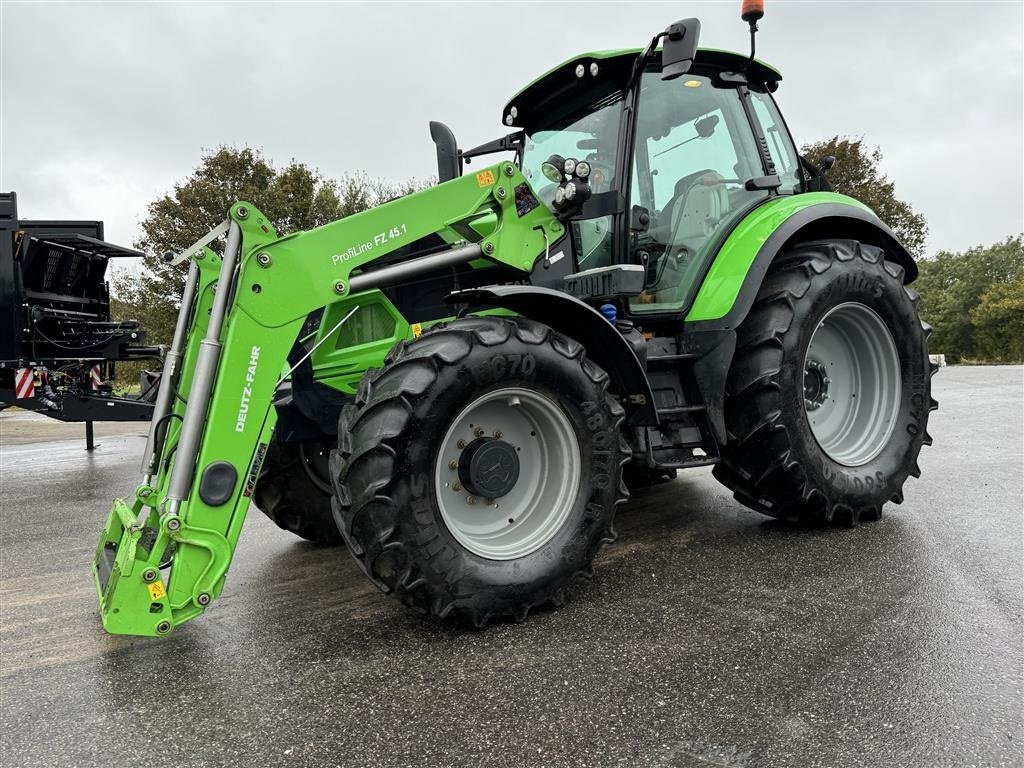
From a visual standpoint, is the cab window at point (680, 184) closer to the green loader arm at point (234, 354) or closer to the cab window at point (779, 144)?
the cab window at point (779, 144)

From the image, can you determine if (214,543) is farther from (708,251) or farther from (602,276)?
(708,251)

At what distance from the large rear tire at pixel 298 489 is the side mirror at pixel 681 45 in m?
2.67

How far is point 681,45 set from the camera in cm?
318

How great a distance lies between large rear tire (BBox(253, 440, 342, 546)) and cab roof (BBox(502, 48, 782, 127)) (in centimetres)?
234

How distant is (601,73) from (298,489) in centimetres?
285

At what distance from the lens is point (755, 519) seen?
443cm

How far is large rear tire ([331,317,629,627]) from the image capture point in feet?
8.70

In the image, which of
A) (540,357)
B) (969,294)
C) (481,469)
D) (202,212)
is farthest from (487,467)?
(969,294)

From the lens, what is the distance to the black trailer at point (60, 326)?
7.24 metres

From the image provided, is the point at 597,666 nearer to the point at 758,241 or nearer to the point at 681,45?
the point at 758,241

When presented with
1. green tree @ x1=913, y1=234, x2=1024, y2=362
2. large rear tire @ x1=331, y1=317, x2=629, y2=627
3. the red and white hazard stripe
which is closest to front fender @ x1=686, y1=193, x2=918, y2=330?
large rear tire @ x1=331, y1=317, x2=629, y2=627

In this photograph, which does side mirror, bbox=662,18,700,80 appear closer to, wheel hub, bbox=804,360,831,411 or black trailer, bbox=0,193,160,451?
wheel hub, bbox=804,360,831,411

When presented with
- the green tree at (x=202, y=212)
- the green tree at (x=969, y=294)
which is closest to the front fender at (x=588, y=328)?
the green tree at (x=202, y=212)

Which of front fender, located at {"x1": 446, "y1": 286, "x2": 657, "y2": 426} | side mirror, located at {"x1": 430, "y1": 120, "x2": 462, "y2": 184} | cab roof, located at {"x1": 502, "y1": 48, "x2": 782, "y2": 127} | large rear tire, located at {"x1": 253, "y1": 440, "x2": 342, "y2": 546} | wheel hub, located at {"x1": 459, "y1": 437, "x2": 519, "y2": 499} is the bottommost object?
large rear tire, located at {"x1": 253, "y1": 440, "x2": 342, "y2": 546}
